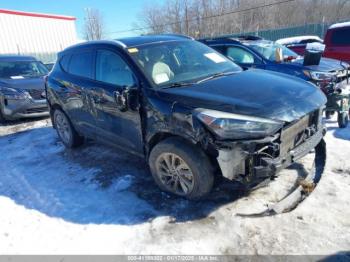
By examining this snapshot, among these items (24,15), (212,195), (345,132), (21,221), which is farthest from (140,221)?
(24,15)

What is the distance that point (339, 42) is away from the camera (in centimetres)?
962

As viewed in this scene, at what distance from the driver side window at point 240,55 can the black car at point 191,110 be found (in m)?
3.03

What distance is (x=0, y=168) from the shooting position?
204 inches

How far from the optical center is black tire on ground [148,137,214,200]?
3.18 metres

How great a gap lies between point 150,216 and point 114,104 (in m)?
1.54

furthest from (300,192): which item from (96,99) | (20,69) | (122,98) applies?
(20,69)

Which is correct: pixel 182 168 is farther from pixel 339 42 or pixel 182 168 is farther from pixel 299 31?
pixel 299 31

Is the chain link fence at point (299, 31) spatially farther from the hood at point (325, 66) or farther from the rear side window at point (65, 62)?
the rear side window at point (65, 62)

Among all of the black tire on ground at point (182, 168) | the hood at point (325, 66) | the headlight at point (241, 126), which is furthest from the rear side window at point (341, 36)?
the black tire on ground at point (182, 168)

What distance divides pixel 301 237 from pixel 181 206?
50.7 inches

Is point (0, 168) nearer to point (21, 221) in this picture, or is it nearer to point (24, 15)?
point (21, 221)

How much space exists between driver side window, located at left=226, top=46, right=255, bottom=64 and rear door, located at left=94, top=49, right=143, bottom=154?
4.07m

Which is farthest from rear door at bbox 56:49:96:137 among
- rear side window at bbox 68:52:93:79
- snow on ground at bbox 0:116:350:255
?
snow on ground at bbox 0:116:350:255

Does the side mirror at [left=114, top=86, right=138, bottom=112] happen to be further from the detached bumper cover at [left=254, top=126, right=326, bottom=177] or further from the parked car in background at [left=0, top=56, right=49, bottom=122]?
the parked car in background at [left=0, top=56, right=49, bottom=122]
